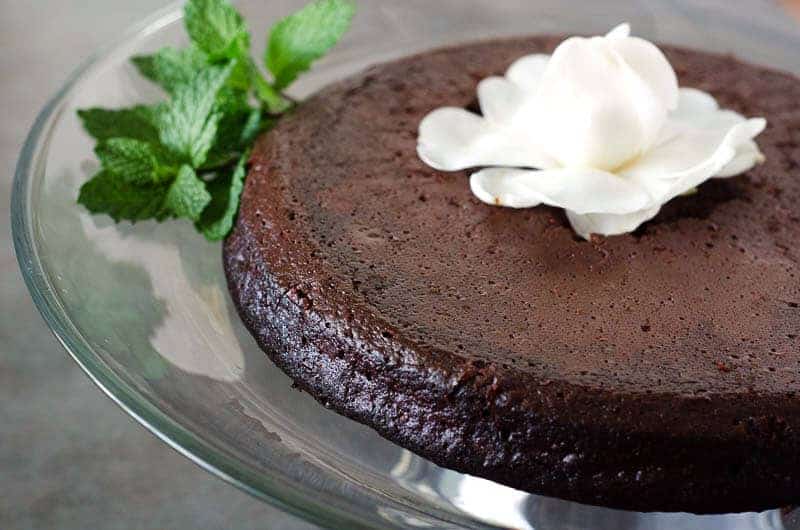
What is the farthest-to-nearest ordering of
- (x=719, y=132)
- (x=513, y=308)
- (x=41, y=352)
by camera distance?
1. (x=41, y=352)
2. (x=719, y=132)
3. (x=513, y=308)

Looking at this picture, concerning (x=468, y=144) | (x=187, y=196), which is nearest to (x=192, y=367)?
(x=187, y=196)

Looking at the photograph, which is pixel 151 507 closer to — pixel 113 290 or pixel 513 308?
pixel 113 290

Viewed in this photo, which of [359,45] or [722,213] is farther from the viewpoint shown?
[359,45]

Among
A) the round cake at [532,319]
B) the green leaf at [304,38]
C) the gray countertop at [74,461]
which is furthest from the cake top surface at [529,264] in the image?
the gray countertop at [74,461]

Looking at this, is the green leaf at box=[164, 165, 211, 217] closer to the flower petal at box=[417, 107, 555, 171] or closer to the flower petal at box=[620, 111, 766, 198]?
the flower petal at box=[417, 107, 555, 171]

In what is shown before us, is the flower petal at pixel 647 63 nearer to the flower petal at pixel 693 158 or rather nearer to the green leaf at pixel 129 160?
the flower petal at pixel 693 158

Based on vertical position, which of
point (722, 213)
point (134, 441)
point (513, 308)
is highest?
point (513, 308)

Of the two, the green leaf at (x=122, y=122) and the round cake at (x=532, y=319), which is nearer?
the round cake at (x=532, y=319)

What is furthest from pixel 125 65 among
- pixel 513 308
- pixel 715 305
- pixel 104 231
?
pixel 715 305
